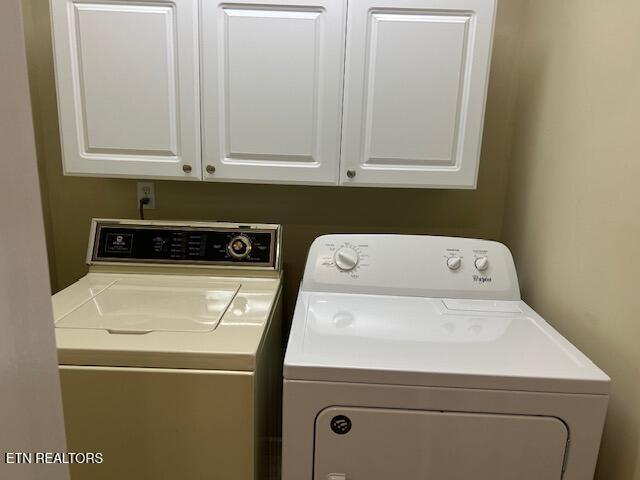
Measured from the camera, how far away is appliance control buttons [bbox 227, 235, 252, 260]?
63.6 inches

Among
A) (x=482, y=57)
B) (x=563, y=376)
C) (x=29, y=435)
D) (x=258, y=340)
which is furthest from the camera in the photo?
(x=482, y=57)

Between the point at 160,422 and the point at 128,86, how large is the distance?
1067 millimetres

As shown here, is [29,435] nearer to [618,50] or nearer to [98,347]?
[98,347]

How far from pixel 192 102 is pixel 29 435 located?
1162mm

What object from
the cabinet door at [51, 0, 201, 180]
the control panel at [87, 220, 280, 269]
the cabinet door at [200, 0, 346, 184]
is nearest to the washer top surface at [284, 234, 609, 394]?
the control panel at [87, 220, 280, 269]

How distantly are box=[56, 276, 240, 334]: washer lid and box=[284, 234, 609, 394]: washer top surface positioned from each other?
0.26 m

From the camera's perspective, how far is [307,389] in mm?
965

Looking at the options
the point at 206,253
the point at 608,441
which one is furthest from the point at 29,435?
the point at 608,441

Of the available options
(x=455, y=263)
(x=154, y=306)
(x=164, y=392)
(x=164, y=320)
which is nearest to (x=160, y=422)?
(x=164, y=392)

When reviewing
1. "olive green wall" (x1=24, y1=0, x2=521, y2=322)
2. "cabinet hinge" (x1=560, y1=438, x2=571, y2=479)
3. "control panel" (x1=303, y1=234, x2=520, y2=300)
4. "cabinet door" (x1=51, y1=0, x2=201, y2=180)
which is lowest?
"cabinet hinge" (x1=560, y1=438, x2=571, y2=479)

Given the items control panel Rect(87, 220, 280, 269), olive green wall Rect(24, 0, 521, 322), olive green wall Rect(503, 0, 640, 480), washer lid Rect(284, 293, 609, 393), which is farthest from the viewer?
olive green wall Rect(24, 0, 521, 322)

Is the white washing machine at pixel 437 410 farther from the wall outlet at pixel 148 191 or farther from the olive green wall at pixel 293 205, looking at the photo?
the wall outlet at pixel 148 191

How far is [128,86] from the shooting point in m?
1.46

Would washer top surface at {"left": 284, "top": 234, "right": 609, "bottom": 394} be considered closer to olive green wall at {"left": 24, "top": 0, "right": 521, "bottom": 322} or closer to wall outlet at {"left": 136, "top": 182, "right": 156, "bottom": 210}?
olive green wall at {"left": 24, "top": 0, "right": 521, "bottom": 322}
